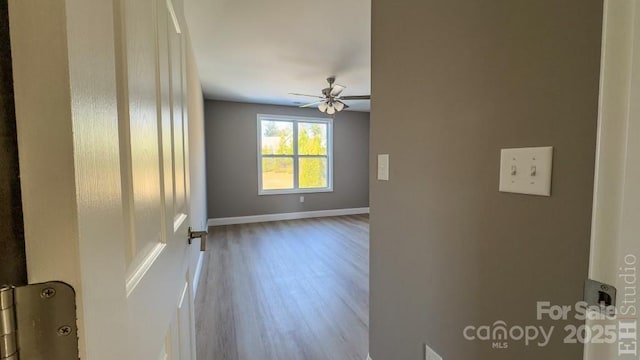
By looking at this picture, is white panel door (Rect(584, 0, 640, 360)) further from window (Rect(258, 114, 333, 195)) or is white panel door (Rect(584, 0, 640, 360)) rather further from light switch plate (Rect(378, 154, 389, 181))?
window (Rect(258, 114, 333, 195))

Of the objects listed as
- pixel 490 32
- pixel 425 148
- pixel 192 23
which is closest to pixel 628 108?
pixel 490 32

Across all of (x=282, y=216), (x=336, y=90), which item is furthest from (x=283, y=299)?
(x=282, y=216)

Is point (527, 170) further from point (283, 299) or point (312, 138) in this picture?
point (312, 138)

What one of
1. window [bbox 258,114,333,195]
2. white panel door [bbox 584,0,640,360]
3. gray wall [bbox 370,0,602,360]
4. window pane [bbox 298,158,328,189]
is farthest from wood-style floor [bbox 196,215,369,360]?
window pane [bbox 298,158,328,189]

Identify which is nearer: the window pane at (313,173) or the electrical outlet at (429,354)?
the electrical outlet at (429,354)

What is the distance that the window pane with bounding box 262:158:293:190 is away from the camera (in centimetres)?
560

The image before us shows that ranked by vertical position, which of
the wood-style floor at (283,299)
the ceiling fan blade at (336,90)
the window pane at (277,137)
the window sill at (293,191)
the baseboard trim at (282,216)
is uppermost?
the ceiling fan blade at (336,90)

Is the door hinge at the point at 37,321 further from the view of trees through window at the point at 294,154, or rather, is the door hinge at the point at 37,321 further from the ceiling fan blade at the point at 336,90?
the view of trees through window at the point at 294,154

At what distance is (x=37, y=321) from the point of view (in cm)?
27

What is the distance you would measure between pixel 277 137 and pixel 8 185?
5.51m

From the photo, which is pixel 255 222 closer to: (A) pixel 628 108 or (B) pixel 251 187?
(B) pixel 251 187

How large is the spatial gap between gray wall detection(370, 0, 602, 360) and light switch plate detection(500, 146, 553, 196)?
2cm

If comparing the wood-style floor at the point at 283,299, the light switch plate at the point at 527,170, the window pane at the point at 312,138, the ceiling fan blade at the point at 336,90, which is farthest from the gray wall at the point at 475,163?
the window pane at the point at 312,138

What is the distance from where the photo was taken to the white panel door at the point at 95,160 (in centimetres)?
26
